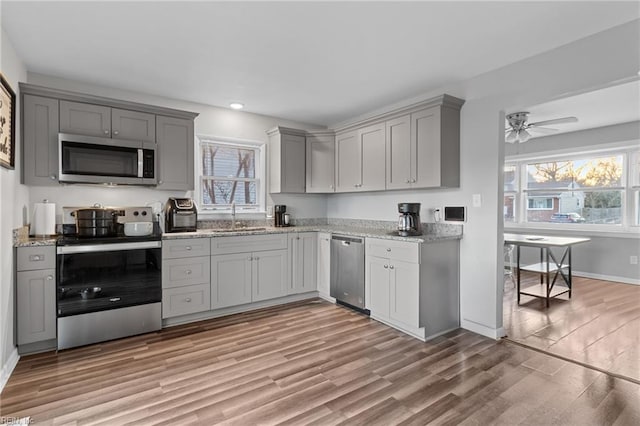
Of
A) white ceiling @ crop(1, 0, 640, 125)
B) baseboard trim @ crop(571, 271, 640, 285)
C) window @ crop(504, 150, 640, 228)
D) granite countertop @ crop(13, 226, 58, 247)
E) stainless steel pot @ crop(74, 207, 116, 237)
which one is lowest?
baseboard trim @ crop(571, 271, 640, 285)

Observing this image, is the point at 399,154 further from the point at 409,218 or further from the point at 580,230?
the point at 580,230

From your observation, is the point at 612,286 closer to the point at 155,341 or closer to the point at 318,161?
the point at 318,161

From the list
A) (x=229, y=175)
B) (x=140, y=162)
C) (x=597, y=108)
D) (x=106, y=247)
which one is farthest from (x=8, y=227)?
(x=597, y=108)

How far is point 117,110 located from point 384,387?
3525 millimetres

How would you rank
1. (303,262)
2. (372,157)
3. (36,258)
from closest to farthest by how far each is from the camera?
(36,258)
(372,157)
(303,262)

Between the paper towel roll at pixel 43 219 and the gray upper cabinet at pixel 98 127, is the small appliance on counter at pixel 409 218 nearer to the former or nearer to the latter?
the gray upper cabinet at pixel 98 127

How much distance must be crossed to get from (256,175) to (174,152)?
3.95 ft

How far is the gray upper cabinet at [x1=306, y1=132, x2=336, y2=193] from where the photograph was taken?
4630 millimetres

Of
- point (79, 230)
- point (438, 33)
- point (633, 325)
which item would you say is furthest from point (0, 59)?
point (633, 325)

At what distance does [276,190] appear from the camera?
4.58 meters

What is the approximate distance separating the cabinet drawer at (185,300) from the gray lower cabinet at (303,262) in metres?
1.07

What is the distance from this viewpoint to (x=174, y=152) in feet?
12.1

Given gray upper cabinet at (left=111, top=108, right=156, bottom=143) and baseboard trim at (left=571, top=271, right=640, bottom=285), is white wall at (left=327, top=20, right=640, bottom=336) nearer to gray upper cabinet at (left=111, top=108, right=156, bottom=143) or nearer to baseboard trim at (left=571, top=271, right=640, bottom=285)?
gray upper cabinet at (left=111, top=108, right=156, bottom=143)

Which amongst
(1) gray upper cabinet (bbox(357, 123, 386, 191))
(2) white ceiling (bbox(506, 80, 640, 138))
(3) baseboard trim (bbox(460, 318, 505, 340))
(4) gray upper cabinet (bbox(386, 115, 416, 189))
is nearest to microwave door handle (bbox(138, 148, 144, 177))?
(1) gray upper cabinet (bbox(357, 123, 386, 191))
